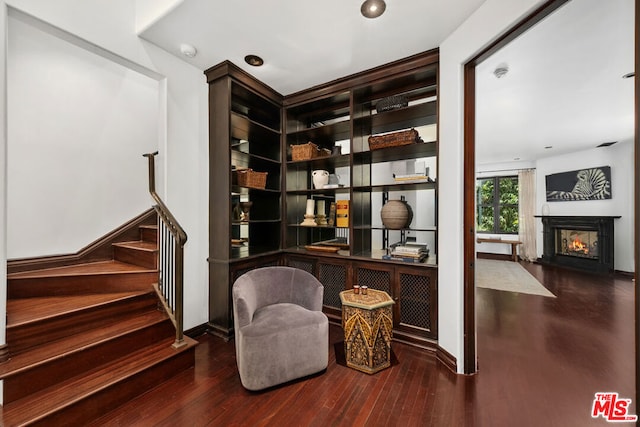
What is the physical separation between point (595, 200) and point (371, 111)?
6.04 m

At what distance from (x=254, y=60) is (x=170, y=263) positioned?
6.62 feet

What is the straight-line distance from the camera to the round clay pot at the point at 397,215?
2.58 meters

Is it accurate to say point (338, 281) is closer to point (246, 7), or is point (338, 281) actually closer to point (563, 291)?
point (246, 7)

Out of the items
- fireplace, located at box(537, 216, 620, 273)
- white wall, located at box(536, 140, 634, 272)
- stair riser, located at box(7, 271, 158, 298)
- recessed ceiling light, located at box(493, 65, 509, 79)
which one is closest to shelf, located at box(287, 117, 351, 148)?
recessed ceiling light, located at box(493, 65, 509, 79)

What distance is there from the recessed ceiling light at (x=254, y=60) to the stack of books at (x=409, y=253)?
2.24 metres

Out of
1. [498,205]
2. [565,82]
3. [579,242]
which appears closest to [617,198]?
[579,242]

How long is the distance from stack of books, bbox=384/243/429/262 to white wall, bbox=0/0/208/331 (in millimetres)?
1922

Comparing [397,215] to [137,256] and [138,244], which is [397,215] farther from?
[138,244]

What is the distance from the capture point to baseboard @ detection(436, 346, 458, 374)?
1973mm

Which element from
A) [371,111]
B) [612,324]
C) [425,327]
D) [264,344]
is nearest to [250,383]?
[264,344]

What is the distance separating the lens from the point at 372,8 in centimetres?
180

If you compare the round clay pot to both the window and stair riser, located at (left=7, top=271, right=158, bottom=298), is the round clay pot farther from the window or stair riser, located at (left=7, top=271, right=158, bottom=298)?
the window

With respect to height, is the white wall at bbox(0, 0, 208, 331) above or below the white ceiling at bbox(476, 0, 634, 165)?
below

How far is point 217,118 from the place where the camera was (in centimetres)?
260
